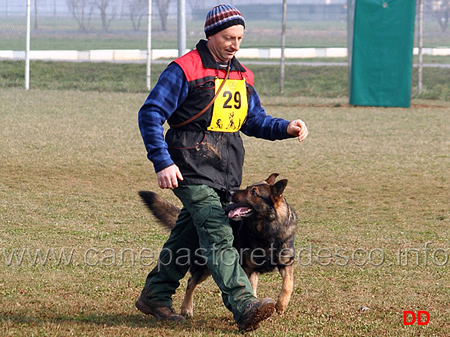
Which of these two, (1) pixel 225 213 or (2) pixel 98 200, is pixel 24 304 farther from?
(2) pixel 98 200

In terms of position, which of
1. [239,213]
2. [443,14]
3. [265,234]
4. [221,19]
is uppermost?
[443,14]

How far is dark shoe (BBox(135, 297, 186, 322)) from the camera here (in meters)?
3.99

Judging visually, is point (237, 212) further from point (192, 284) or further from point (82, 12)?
point (82, 12)

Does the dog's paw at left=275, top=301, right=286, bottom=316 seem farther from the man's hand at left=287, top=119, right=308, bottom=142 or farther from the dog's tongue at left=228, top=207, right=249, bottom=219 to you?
the man's hand at left=287, top=119, right=308, bottom=142

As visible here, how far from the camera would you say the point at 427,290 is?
4672 mm

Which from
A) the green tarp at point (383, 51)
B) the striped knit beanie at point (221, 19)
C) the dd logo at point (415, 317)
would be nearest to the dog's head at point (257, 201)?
the striped knit beanie at point (221, 19)

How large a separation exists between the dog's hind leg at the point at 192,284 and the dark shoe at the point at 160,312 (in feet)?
0.46

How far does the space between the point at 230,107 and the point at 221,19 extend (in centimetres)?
46

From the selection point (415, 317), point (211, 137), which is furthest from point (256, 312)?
point (415, 317)

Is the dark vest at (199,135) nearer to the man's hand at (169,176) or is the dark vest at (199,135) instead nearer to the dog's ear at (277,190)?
the man's hand at (169,176)

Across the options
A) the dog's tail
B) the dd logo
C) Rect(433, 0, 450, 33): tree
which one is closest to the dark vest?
the dog's tail

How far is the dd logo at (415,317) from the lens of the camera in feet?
13.2

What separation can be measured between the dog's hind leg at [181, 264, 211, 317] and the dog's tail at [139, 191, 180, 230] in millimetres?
495

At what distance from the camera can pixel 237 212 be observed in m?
3.89
